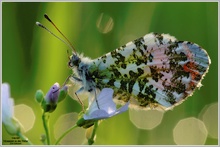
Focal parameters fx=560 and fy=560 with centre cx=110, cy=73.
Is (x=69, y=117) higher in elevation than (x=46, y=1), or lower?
lower

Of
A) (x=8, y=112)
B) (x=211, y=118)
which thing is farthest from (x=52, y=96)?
(x=211, y=118)

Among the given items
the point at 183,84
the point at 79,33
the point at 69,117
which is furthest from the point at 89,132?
the point at 79,33

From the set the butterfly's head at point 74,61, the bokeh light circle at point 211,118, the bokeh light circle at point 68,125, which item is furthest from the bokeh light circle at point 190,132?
the butterfly's head at point 74,61

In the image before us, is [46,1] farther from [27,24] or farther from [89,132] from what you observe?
[89,132]

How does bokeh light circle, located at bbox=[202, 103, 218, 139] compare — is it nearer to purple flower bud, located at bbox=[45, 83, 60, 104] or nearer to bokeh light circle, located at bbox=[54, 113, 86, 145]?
bokeh light circle, located at bbox=[54, 113, 86, 145]

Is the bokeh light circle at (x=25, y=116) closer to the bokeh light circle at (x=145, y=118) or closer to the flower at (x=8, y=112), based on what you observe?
the bokeh light circle at (x=145, y=118)

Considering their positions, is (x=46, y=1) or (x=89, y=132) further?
(x=46, y=1)
